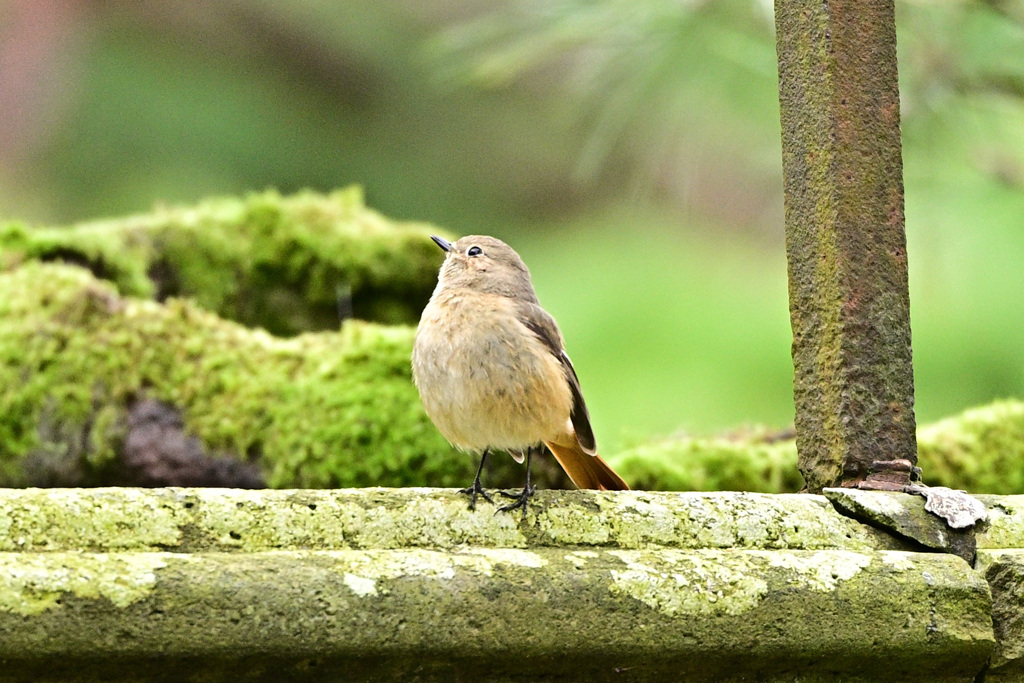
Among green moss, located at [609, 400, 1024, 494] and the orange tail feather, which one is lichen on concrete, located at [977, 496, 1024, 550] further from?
green moss, located at [609, 400, 1024, 494]

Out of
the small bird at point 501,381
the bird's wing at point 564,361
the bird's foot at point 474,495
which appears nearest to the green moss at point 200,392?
the small bird at point 501,381

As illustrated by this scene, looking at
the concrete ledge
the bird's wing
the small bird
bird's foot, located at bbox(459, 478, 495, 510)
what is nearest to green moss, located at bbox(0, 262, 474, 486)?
the small bird

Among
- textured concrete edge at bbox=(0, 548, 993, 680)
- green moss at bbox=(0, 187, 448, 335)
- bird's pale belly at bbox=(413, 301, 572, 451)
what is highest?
green moss at bbox=(0, 187, 448, 335)

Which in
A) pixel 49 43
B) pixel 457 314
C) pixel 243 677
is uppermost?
pixel 49 43

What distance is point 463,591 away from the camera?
1831 mm

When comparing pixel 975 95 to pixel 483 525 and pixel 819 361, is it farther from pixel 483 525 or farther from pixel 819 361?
pixel 483 525

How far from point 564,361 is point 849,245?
822 mm

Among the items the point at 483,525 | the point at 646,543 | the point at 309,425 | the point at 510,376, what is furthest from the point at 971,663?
the point at 309,425

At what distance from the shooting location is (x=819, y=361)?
2430mm

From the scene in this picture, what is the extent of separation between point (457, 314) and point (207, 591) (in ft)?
4.16

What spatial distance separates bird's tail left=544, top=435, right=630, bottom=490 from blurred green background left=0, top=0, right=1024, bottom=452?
1.52 m

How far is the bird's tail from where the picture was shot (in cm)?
292

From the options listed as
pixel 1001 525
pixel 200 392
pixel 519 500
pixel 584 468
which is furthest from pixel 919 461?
pixel 200 392

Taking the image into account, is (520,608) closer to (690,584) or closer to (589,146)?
(690,584)
